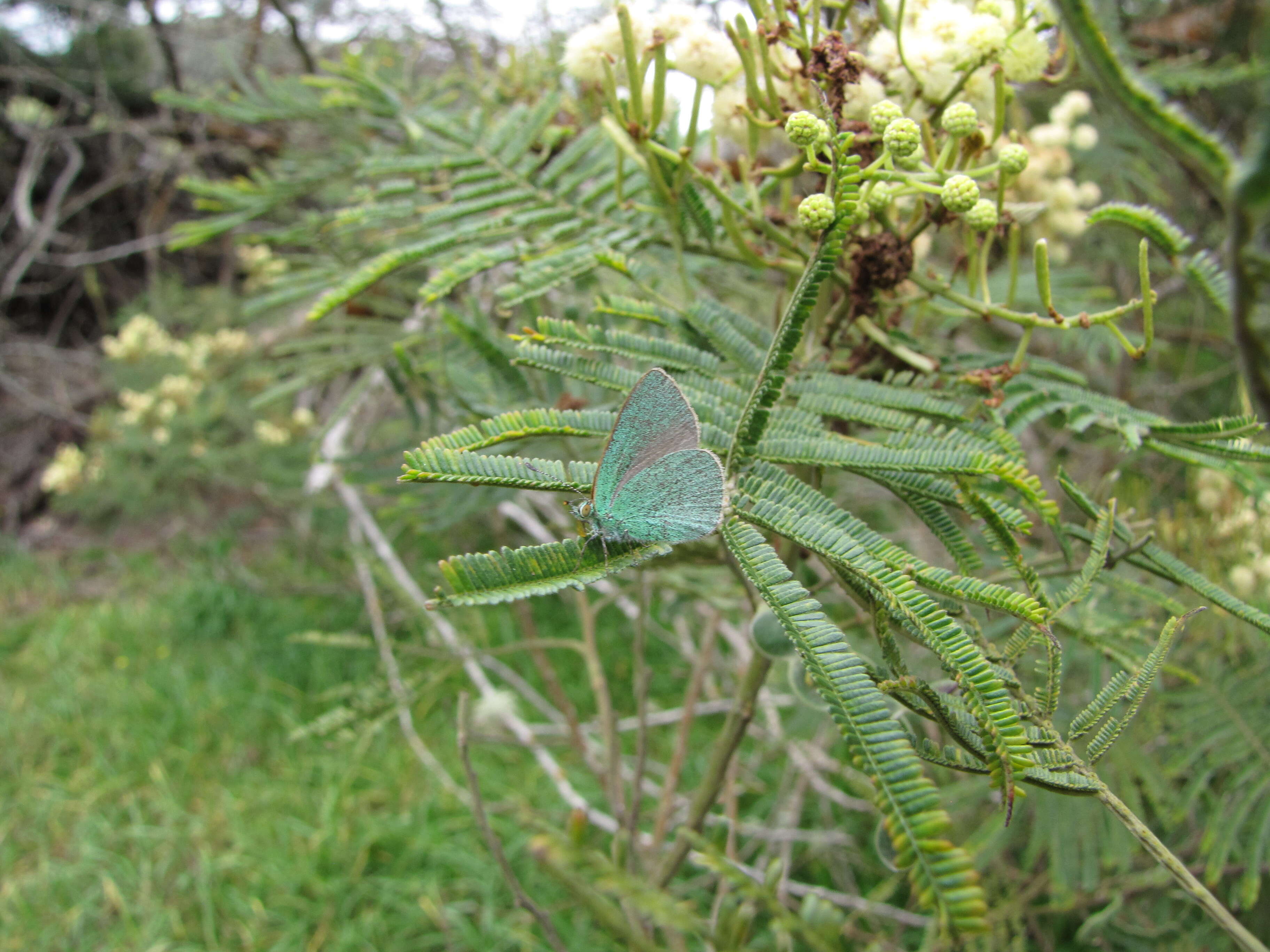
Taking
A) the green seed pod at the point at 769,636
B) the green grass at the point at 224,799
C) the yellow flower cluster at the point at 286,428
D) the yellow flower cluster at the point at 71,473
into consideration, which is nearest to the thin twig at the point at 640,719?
the green seed pod at the point at 769,636

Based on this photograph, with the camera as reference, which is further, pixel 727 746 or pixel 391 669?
pixel 391 669

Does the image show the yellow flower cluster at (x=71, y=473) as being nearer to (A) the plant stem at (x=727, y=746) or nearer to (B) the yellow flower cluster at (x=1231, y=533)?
(A) the plant stem at (x=727, y=746)

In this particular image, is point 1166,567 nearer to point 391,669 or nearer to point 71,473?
point 391,669

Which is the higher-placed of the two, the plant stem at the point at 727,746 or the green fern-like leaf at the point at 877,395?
the green fern-like leaf at the point at 877,395

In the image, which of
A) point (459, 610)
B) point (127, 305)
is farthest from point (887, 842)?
point (127, 305)

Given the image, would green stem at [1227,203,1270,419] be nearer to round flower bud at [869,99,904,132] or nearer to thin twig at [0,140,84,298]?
round flower bud at [869,99,904,132]

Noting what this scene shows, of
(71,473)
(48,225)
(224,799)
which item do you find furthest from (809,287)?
(48,225)
